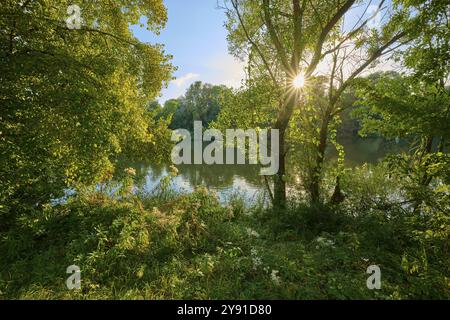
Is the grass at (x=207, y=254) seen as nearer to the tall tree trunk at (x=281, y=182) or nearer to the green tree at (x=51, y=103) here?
the tall tree trunk at (x=281, y=182)

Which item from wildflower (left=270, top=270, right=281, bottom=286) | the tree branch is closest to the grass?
wildflower (left=270, top=270, right=281, bottom=286)

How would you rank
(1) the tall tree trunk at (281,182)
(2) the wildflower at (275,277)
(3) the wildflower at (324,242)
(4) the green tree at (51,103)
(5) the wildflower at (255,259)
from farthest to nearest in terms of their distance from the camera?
(1) the tall tree trunk at (281,182) < (3) the wildflower at (324,242) < (5) the wildflower at (255,259) < (2) the wildflower at (275,277) < (4) the green tree at (51,103)

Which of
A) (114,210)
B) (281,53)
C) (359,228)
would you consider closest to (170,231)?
(114,210)

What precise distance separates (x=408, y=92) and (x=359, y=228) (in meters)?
3.75

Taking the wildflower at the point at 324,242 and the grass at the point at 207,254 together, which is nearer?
the grass at the point at 207,254

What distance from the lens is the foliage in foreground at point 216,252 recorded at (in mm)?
4273

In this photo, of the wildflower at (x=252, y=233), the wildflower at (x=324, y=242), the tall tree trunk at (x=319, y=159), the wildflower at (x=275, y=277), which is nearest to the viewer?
the wildflower at (x=275, y=277)

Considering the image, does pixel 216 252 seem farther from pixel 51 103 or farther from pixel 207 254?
pixel 51 103

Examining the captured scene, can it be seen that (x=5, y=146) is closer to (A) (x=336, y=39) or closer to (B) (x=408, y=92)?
(B) (x=408, y=92)

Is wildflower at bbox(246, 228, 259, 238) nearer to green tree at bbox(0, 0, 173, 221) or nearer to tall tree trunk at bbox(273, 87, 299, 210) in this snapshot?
tall tree trunk at bbox(273, 87, 299, 210)

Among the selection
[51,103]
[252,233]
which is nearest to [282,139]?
[252,233]

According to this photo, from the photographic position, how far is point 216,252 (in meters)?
5.71

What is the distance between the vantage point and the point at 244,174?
19594 mm

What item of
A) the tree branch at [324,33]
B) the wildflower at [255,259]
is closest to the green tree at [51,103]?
the wildflower at [255,259]
